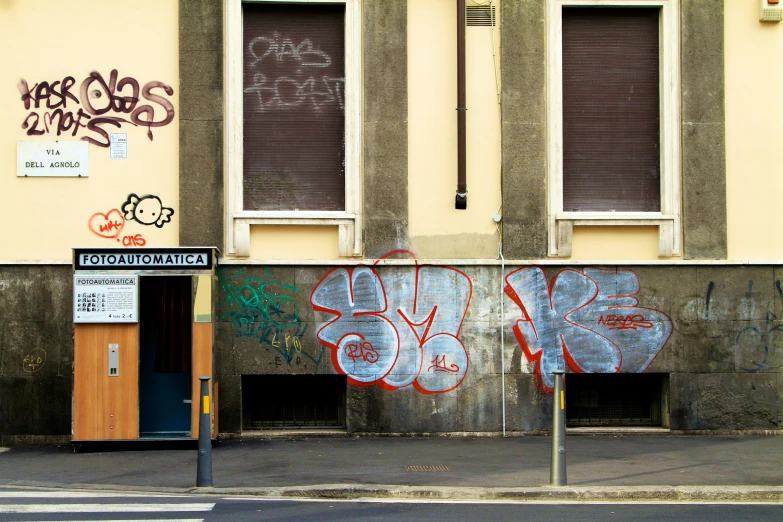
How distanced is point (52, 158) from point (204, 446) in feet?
19.5

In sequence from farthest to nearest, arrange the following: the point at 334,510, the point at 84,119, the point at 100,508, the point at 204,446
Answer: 1. the point at 84,119
2. the point at 204,446
3. the point at 100,508
4. the point at 334,510

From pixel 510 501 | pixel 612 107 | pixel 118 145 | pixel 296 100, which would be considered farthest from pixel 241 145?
pixel 510 501

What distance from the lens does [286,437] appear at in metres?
13.1

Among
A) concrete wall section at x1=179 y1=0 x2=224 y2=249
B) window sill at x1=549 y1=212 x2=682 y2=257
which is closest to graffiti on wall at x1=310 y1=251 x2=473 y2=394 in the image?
window sill at x1=549 y1=212 x2=682 y2=257

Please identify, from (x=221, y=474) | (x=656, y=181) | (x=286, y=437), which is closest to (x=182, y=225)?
(x=286, y=437)

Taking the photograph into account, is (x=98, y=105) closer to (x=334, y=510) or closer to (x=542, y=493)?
(x=334, y=510)

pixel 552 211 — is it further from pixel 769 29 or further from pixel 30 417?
pixel 30 417

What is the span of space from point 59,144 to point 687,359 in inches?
382

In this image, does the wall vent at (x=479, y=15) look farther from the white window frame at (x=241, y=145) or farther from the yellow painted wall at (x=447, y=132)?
the white window frame at (x=241, y=145)

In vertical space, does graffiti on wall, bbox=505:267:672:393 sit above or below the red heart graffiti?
below

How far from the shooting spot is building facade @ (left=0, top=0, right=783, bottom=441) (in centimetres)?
1309

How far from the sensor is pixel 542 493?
892 cm

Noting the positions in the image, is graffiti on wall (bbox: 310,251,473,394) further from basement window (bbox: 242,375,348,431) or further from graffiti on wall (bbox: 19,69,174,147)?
graffiti on wall (bbox: 19,69,174,147)

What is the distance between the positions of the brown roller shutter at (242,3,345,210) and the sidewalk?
388cm
